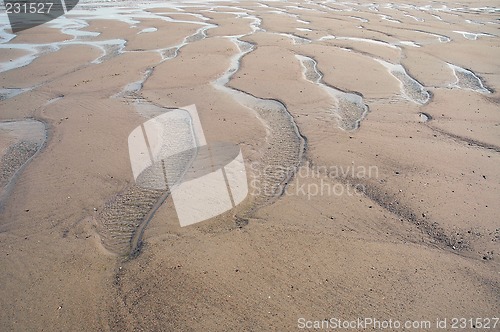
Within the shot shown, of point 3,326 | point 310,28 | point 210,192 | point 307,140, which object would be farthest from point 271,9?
point 3,326

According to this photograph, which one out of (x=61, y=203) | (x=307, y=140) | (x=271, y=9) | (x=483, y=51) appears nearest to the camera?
(x=61, y=203)

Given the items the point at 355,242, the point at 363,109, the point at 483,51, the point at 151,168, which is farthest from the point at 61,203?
the point at 483,51

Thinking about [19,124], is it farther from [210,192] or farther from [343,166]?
[343,166]

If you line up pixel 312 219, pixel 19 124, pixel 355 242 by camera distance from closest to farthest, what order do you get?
pixel 355 242, pixel 312 219, pixel 19 124

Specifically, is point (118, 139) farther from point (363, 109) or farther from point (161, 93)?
Result: point (363, 109)

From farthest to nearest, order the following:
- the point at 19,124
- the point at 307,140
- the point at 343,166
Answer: the point at 19,124, the point at 307,140, the point at 343,166

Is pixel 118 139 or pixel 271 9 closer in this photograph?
pixel 118 139
